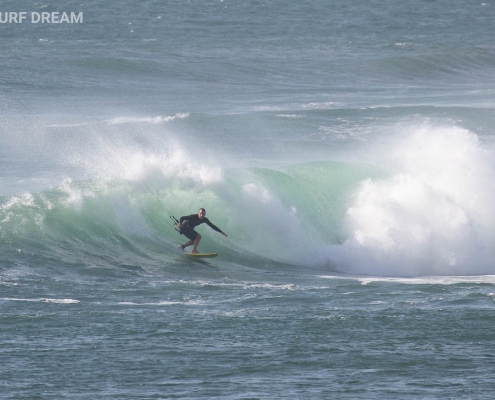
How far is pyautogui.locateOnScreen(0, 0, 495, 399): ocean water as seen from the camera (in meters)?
12.6

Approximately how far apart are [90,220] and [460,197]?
8.91m

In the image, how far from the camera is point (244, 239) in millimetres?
21328

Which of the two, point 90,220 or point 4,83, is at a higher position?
point 4,83

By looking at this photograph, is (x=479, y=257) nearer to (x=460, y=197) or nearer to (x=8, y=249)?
(x=460, y=197)

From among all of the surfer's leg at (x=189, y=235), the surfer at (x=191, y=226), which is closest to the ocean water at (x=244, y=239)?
the surfer's leg at (x=189, y=235)

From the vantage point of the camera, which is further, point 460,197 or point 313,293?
point 460,197

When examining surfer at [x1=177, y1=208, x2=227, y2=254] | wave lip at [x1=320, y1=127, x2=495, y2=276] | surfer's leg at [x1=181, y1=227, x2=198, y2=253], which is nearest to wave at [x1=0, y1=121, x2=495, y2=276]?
wave lip at [x1=320, y1=127, x2=495, y2=276]

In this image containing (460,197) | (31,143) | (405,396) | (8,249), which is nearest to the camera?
(405,396)

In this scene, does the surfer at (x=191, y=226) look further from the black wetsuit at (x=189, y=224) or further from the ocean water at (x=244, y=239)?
the ocean water at (x=244, y=239)

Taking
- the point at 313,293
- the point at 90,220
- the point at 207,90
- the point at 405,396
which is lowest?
the point at 405,396

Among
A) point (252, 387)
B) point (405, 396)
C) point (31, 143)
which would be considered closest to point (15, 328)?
point (252, 387)

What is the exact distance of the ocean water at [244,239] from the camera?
1262 centimetres

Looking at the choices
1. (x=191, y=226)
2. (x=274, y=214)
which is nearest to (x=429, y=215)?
(x=274, y=214)

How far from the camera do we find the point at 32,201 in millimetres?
20844
